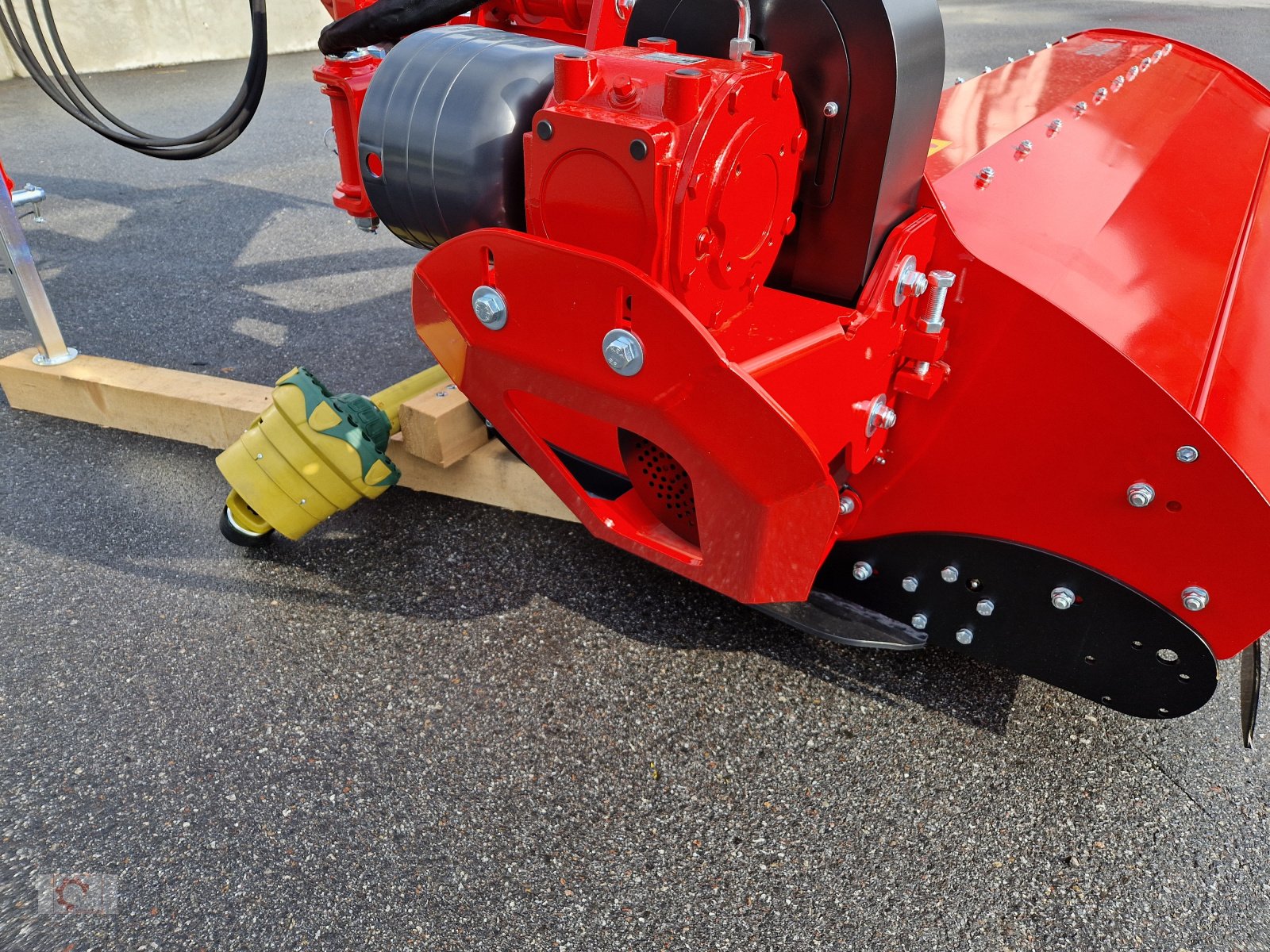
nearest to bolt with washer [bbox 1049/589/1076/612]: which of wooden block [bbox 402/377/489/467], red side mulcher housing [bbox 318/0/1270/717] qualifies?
red side mulcher housing [bbox 318/0/1270/717]

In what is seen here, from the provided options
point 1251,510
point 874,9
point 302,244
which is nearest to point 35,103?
point 302,244

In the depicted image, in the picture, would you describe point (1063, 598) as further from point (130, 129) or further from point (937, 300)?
point (130, 129)

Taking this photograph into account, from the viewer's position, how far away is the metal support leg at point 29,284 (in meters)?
2.26

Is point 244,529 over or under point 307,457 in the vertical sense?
under

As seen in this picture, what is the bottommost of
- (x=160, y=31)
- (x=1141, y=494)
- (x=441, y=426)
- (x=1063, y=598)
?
(x=160, y=31)

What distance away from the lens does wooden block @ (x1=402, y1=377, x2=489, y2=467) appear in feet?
Result: 6.46

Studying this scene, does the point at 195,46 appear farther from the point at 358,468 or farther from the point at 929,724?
the point at 929,724

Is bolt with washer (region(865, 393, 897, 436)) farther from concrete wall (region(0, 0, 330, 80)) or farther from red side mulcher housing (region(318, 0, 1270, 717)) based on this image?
concrete wall (region(0, 0, 330, 80))

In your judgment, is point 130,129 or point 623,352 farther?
point 130,129

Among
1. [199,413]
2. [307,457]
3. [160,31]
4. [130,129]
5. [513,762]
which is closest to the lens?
[513,762]

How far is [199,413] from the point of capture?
228 centimetres

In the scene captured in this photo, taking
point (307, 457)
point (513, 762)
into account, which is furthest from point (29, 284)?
point (513, 762)

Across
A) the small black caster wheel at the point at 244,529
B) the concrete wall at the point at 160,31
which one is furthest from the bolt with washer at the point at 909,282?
the concrete wall at the point at 160,31

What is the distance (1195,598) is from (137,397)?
7.60 ft
